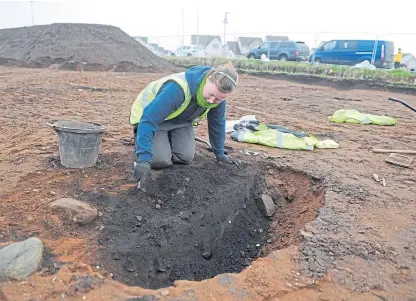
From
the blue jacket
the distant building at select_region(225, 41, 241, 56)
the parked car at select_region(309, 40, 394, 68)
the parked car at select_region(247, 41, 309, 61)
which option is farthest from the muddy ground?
the distant building at select_region(225, 41, 241, 56)

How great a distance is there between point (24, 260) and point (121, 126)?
3901 millimetres

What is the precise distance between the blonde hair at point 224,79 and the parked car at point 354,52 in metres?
17.8

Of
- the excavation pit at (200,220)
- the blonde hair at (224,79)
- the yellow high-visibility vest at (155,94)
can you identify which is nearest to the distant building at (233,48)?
the excavation pit at (200,220)

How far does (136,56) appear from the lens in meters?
19.6

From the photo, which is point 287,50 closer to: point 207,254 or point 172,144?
point 172,144

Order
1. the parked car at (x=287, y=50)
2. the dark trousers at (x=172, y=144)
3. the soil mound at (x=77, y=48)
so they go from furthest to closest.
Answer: the parked car at (x=287, y=50) < the soil mound at (x=77, y=48) < the dark trousers at (x=172, y=144)

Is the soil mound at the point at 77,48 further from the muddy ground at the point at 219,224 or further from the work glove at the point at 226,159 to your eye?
the work glove at the point at 226,159

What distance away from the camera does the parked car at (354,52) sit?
18.5 m

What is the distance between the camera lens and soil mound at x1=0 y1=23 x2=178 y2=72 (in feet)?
58.2

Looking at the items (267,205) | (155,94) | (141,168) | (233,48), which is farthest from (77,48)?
(233,48)

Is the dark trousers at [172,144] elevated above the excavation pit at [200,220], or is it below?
above

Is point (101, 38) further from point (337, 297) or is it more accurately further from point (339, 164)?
point (337, 297)

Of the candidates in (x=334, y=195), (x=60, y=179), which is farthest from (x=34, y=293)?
(x=334, y=195)

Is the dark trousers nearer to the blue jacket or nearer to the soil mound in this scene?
the blue jacket
